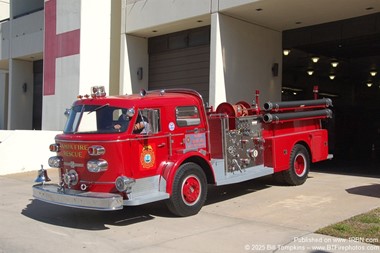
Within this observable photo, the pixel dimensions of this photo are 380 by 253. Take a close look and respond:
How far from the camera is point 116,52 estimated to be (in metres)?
19.1

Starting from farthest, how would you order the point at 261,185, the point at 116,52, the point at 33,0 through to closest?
the point at 33,0 → the point at 116,52 → the point at 261,185

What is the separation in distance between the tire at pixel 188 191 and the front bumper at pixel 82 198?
43.7 inches

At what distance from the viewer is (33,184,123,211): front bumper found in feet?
22.9

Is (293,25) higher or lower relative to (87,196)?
higher

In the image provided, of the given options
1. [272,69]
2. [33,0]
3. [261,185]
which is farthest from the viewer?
[33,0]

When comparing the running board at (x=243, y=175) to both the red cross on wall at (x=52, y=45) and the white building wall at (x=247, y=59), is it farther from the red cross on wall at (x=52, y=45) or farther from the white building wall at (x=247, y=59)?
the red cross on wall at (x=52, y=45)

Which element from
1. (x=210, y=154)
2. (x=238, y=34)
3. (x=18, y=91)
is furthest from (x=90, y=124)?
(x=18, y=91)

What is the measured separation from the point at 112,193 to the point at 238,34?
896 cm

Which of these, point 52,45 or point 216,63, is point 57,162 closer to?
point 216,63

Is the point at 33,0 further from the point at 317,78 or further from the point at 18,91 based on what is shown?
the point at 317,78

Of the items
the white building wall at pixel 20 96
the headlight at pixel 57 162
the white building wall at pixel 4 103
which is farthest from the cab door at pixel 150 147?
the white building wall at pixel 4 103

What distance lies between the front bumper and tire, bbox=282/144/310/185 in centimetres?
492

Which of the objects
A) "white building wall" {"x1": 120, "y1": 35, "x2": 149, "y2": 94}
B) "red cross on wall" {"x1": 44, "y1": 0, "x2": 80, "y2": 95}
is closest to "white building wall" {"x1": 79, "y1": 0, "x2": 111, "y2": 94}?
"red cross on wall" {"x1": 44, "y1": 0, "x2": 80, "y2": 95}

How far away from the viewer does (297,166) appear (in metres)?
11.1
